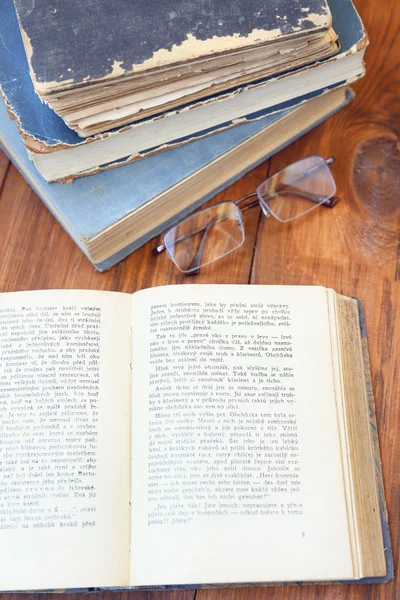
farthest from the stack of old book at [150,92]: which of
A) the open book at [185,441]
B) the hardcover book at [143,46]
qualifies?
the open book at [185,441]

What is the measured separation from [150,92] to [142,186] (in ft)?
0.37

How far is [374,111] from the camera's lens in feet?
2.80

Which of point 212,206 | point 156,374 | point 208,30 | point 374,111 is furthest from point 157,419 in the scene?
point 374,111

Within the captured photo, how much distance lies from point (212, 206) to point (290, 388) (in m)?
0.25

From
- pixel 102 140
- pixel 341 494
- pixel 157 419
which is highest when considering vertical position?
pixel 102 140

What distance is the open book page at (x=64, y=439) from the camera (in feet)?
2.09

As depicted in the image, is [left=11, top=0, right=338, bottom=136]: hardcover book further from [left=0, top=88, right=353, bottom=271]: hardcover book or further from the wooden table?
the wooden table

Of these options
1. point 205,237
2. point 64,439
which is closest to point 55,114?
point 205,237

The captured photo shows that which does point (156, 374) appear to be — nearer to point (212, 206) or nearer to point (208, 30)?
point (212, 206)

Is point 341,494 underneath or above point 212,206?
underneath

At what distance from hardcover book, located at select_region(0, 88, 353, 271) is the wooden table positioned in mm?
30

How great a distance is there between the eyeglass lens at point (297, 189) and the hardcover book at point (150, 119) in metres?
0.10

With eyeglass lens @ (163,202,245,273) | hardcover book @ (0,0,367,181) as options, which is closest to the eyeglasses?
eyeglass lens @ (163,202,245,273)

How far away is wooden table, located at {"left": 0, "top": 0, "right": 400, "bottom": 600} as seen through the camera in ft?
→ 2.54
